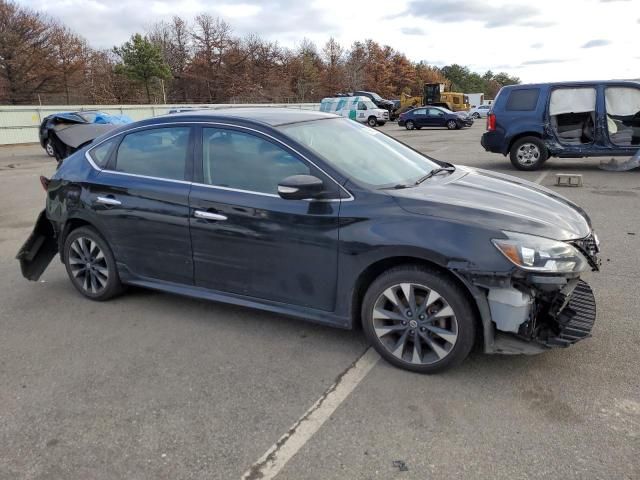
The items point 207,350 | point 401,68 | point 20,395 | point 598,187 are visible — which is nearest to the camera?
point 20,395

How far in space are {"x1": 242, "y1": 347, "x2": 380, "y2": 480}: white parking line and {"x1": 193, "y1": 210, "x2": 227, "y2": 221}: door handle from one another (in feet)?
4.49

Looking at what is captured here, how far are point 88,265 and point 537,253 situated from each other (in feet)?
11.9

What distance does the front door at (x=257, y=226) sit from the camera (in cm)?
352

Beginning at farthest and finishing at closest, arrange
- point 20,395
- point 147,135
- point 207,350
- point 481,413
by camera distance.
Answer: point 147,135 < point 207,350 < point 20,395 < point 481,413

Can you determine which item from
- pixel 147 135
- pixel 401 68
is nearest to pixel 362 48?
pixel 401 68

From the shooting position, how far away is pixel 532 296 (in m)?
3.06

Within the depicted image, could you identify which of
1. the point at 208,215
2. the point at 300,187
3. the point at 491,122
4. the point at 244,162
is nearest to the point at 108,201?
the point at 208,215

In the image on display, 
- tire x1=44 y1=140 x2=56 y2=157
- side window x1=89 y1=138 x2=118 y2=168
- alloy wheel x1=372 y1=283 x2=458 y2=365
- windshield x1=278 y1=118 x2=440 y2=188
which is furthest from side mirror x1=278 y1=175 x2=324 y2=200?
tire x1=44 y1=140 x2=56 y2=157

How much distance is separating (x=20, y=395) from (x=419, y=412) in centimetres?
237

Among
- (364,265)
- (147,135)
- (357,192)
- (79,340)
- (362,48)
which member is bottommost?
(79,340)

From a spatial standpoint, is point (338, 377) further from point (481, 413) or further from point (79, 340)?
point (79, 340)

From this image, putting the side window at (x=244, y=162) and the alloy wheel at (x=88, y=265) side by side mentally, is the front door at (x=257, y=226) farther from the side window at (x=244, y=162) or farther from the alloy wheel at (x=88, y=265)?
the alloy wheel at (x=88, y=265)

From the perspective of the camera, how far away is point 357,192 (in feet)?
11.3

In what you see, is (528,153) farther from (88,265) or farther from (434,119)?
(434,119)
